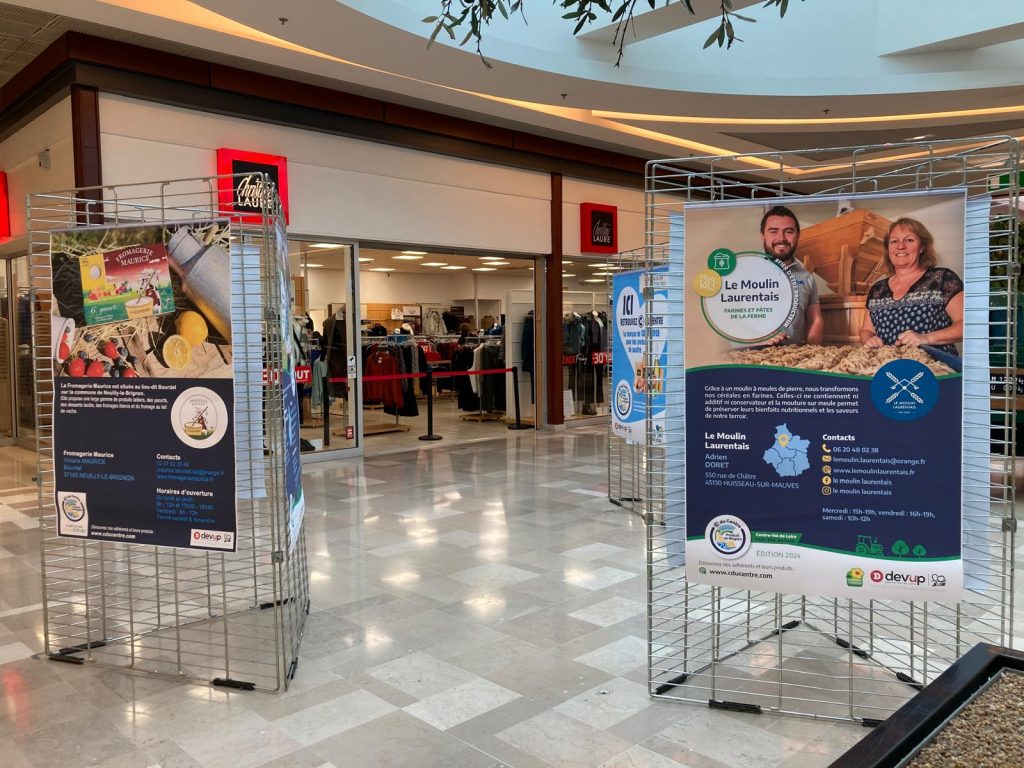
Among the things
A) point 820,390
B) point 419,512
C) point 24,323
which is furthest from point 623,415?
Result: point 24,323

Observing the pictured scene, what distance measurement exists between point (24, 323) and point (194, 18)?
18.2 feet

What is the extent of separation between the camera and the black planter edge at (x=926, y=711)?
1.42 meters

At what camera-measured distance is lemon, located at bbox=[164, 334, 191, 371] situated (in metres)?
3.08

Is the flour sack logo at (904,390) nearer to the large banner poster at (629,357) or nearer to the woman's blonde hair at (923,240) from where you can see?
the woman's blonde hair at (923,240)

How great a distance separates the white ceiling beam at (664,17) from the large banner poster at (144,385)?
4.62m

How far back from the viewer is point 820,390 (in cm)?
267

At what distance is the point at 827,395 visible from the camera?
8.73 ft

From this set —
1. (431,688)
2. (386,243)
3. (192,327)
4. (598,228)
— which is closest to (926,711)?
(431,688)

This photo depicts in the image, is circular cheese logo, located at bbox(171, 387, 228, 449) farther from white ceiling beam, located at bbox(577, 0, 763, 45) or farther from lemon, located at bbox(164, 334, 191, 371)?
white ceiling beam, located at bbox(577, 0, 763, 45)

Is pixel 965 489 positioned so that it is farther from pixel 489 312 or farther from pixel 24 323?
pixel 489 312

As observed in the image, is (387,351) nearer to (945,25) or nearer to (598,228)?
(598,228)

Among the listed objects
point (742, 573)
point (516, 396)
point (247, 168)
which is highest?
point (247, 168)

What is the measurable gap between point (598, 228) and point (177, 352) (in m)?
9.22

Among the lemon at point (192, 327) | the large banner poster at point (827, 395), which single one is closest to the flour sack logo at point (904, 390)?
the large banner poster at point (827, 395)
